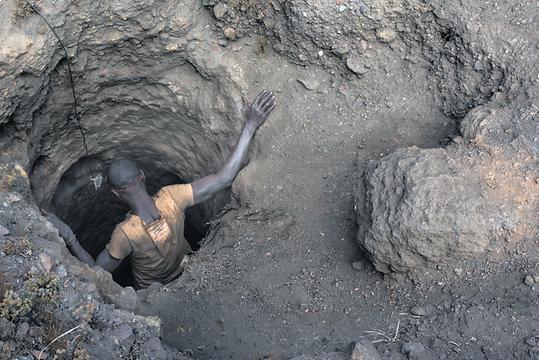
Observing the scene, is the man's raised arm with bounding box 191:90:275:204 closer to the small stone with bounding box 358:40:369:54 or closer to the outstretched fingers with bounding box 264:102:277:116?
the outstretched fingers with bounding box 264:102:277:116

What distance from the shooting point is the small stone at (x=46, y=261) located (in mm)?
3151

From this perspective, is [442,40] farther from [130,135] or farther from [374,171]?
[130,135]

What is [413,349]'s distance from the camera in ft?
9.78

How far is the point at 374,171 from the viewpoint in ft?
11.7

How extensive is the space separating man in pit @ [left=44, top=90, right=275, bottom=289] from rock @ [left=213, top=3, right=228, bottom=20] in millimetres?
761

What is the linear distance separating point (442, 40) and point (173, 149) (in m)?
3.07

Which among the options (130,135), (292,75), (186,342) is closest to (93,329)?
(186,342)

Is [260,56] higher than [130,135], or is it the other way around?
[260,56]

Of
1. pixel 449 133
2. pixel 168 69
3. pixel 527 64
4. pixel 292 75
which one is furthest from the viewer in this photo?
pixel 168 69

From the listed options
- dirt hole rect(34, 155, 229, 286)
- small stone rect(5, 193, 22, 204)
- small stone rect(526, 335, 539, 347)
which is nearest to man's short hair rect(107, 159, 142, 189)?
small stone rect(5, 193, 22, 204)

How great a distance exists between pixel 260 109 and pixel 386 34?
1224 mm

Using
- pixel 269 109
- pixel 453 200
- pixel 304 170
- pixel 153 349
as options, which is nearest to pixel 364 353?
pixel 453 200

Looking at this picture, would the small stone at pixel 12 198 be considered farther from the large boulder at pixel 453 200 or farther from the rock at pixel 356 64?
Answer: the rock at pixel 356 64

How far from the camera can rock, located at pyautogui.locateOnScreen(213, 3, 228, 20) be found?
4660 millimetres
